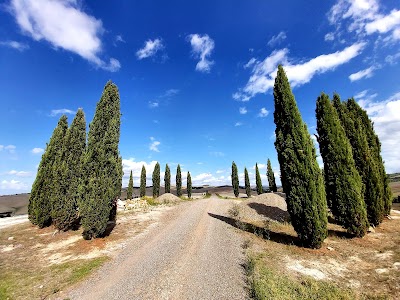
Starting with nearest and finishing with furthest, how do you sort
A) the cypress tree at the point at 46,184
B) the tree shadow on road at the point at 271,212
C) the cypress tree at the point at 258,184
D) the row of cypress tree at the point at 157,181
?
the cypress tree at the point at 46,184, the tree shadow on road at the point at 271,212, the row of cypress tree at the point at 157,181, the cypress tree at the point at 258,184

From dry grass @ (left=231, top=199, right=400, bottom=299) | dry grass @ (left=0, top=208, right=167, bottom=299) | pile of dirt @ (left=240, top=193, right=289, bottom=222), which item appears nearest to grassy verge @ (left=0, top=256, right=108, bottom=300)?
dry grass @ (left=0, top=208, right=167, bottom=299)

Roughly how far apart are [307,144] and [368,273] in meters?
6.06

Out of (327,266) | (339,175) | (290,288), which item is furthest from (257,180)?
(290,288)

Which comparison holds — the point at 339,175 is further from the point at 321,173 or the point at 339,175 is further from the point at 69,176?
the point at 69,176

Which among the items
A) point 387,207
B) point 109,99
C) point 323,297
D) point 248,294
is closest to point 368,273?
point 323,297

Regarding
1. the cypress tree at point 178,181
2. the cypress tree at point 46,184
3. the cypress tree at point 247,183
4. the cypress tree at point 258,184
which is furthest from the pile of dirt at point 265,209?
the cypress tree at point 178,181

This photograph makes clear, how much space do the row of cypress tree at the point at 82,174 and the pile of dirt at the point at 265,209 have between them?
11.0 m

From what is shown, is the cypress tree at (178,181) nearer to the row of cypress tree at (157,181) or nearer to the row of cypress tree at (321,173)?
the row of cypress tree at (157,181)

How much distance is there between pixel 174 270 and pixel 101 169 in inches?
296

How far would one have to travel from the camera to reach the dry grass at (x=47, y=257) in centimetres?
791

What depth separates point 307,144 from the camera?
481 inches

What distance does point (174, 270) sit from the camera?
8680 millimetres

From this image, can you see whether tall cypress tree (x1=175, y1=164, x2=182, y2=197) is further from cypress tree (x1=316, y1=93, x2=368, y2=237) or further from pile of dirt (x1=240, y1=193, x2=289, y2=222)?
cypress tree (x1=316, y1=93, x2=368, y2=237)

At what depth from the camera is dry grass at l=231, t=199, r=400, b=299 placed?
683 centimetres
